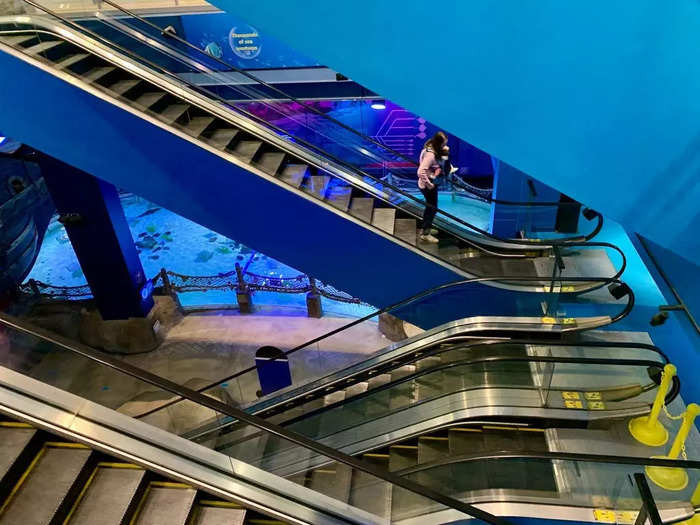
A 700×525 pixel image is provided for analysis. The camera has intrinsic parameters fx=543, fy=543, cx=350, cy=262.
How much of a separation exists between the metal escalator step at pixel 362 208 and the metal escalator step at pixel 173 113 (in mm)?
2153

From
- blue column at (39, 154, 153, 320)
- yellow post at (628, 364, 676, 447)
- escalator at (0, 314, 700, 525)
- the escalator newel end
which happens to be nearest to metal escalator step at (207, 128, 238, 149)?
blue column at (39, 154, 153, 320)

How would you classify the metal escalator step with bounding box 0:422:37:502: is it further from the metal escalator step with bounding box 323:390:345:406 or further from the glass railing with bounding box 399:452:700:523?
the metal escalator step with bounding box 323:390:345:406

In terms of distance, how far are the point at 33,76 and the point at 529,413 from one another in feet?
18.4

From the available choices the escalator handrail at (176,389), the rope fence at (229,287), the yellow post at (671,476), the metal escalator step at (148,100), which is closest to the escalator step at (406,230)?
the metal escalator step at (148,100)

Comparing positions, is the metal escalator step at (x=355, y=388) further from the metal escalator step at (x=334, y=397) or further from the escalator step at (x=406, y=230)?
the escalator step at (x=406, y=230)

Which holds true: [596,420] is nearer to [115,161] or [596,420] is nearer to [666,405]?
[666,405]

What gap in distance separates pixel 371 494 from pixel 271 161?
3.78 metres

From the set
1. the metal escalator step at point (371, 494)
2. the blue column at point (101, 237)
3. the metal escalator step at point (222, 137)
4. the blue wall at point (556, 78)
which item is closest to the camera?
the blue wall at point (556, 78)

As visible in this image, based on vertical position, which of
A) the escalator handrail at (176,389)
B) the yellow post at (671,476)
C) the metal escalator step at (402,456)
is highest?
the metal escalator step at (402,456)

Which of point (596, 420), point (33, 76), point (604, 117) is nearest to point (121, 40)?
point (33, 76)

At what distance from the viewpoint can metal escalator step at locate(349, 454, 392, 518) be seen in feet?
13.6

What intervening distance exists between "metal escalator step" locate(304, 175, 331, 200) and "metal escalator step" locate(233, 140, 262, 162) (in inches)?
27.5

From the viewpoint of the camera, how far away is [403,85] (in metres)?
3.23

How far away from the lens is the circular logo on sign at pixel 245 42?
10781mm
